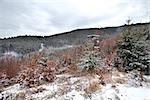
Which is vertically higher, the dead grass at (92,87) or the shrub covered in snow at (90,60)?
the shrub covered in snow at (90,60)

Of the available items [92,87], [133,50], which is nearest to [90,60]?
[133,50]

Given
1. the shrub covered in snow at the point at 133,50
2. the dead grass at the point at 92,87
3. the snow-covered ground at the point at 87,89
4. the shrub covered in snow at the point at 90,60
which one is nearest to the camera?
the snow-covered ground at the point at 87,89

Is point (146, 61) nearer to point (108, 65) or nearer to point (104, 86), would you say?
point (108, 65)

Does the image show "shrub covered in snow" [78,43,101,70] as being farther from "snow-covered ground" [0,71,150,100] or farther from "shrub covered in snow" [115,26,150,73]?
"shrub covered in snow" [115,26,150,73]

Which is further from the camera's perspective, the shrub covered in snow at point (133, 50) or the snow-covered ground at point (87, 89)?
the shrub covered in snow at point (133, 50)

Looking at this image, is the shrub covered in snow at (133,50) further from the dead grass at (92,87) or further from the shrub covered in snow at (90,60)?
the dead grass at (92,87)

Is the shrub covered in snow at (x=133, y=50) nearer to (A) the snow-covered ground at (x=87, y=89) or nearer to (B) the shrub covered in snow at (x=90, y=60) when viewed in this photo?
(A) the snow-covered ground at (x=87, y=89)

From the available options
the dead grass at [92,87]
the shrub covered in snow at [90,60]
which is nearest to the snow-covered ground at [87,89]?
the dead grass at [92,87]

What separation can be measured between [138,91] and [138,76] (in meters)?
2.05

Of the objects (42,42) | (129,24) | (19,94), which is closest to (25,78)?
(19,94)

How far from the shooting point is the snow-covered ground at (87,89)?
11.9m

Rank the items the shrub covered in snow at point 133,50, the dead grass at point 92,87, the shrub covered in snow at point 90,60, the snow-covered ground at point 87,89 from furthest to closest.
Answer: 1. the shrub covered in snow at point 133,50
2. the shrub covered in snow at point 90,60
3. the dead grass at point 92,87
4. the snow-covered ground at point 87,89

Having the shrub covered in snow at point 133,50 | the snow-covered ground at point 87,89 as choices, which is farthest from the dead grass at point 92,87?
the shrub covered in snow at point 133,50

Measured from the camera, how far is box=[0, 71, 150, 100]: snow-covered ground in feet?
38.9
